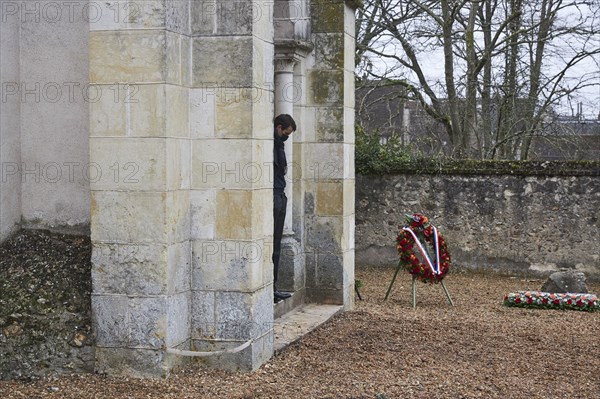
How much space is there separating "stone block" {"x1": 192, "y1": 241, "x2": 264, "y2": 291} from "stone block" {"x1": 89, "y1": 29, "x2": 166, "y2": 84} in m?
1.23

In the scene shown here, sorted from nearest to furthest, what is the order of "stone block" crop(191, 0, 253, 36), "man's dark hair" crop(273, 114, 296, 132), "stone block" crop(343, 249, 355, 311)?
"stone block" crop(191, 0, 253, 36) < "man's dark hair" crop(273, 114, 296, 132) < "stone block" crop(343, 249, 355, 311)

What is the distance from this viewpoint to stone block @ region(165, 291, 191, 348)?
5809 millimetres

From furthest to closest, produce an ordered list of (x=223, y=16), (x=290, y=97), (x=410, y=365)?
(x=290, y=97) → (x=410, y=365) → (x=223, y=16)

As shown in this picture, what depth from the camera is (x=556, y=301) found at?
33.0 feet

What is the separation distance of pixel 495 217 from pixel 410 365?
711cm

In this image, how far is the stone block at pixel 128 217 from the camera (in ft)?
18.7

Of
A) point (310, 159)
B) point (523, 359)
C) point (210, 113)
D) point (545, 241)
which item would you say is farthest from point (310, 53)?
point (545, 241)

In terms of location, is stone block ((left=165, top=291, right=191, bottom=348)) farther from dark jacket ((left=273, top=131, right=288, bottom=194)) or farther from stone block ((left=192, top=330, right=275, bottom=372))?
dark jacket ((left=273, top=131, right=288, bottom=194))

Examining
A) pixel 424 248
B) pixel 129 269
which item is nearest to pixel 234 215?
pixel 129 269

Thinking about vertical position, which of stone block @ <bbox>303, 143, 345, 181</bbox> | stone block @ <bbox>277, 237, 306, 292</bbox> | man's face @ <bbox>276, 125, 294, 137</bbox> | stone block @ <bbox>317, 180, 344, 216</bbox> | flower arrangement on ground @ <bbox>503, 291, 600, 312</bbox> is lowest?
flower arrangement on ground @ <bbox>503, 291, 600, 312</bbox>

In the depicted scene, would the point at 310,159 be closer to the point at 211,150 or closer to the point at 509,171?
the point at 211,150

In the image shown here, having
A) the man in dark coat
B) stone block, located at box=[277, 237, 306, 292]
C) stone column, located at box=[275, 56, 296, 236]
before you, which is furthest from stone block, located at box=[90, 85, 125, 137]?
stone block, located at box=[277, 237, 306, 292]

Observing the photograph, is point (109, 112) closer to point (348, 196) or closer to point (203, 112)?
point (203, 112)

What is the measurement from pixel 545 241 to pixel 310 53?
5.89 m
